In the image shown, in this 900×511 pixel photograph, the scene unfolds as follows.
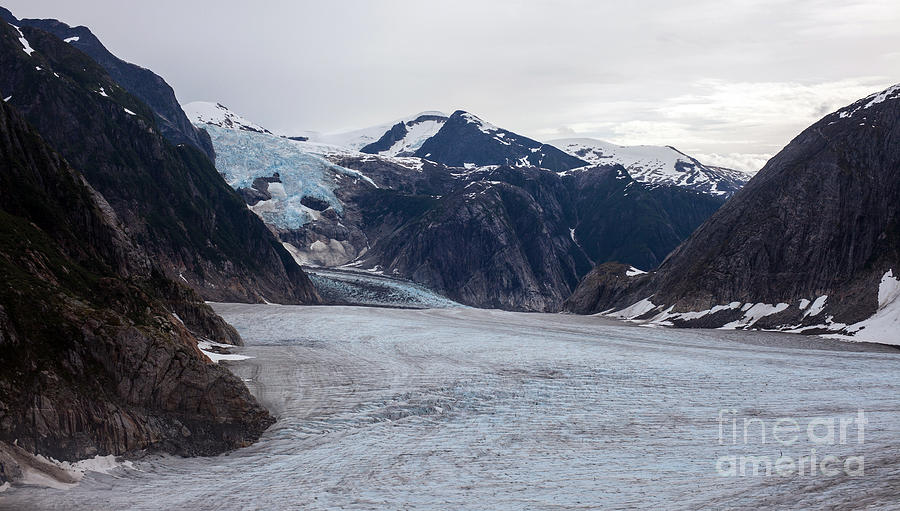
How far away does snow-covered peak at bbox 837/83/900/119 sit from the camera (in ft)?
272

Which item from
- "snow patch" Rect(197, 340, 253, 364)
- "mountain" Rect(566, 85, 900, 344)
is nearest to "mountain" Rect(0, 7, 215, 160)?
"mountain" Rect(566, 85, 900, 344)

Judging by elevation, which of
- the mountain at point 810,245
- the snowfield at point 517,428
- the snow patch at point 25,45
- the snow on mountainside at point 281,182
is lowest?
the snowfield at point 517,428

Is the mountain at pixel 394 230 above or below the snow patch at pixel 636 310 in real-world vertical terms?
above

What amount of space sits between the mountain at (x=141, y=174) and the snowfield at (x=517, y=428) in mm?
43363

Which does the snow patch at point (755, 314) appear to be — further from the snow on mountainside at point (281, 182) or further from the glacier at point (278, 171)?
the glacier at point (278, 171)

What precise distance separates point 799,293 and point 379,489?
2537 inches

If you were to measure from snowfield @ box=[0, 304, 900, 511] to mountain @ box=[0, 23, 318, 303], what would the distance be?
43.4 meters

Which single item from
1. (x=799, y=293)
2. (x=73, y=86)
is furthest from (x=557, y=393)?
(x=73, y=86)

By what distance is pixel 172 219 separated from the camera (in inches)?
3885

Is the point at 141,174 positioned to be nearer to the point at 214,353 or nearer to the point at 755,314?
the point at 214,353

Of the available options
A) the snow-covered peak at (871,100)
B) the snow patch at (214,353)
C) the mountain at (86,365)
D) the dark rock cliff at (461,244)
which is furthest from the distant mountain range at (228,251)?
the snow patch at (214,353)

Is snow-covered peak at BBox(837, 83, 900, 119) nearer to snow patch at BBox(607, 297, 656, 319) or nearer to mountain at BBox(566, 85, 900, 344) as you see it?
mountain at BBox(566, 85, 900, 344)

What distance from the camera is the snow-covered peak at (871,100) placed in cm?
8300

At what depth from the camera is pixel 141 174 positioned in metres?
98.7
